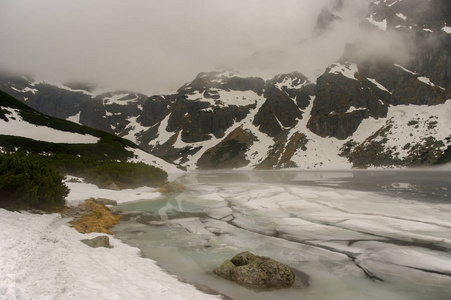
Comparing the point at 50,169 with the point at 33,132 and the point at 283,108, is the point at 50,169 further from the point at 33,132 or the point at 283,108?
the point at 283,108

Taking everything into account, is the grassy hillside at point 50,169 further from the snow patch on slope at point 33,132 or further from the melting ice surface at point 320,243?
the melting ice surface at point 320,243

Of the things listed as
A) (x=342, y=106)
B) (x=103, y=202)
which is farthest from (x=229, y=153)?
(x=103, y=202)

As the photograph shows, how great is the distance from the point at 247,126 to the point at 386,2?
88633 millimetres

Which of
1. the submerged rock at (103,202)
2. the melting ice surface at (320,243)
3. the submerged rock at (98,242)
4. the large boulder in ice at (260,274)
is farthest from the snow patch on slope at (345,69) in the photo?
the submerged rock at (98,242)

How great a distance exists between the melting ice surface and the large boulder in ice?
0.25 meters

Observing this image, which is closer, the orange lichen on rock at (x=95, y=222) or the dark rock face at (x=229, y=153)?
the orange lichen on rock at (x=95, y=222)

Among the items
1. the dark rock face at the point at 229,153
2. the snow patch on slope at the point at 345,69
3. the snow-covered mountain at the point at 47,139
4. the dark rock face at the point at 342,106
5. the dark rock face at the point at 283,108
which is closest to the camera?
the snow-covered mountain at the point at 47,139

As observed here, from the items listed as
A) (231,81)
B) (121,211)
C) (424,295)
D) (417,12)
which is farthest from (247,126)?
(424,295)

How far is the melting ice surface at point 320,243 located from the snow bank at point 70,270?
2.12 feet

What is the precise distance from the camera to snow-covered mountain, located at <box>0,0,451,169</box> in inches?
3056

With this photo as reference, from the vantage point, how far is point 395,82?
103 metres

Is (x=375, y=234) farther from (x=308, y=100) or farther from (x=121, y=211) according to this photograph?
(x=308, y=100)

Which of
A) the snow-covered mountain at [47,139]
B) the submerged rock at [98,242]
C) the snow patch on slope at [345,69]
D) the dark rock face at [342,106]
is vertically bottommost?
the submerged rock at [98,242]

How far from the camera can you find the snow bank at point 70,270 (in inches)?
171
